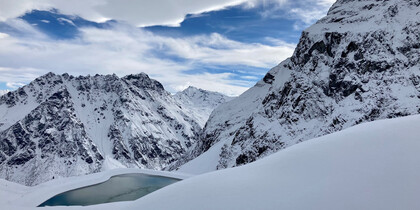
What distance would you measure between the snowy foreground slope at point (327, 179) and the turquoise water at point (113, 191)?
18413 millimetres

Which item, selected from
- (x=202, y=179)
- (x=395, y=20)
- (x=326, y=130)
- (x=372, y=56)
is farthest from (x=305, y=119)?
(x=202, y=179)

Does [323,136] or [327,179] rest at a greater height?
[323,136]

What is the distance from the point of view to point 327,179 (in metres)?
5.39

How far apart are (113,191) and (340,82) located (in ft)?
154

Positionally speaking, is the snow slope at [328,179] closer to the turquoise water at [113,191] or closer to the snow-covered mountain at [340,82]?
the turquoise water at [113,191]

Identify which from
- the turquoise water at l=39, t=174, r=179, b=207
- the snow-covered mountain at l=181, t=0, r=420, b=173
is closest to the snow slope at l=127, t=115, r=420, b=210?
the turquoise water at l=39, t=174, r=179, b=207

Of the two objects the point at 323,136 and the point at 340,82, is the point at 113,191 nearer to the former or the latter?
the point at 323,136

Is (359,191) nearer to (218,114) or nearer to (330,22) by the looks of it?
(330,22)

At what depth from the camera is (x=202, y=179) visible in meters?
6.94

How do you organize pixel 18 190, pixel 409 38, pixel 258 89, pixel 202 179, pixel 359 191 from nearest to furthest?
pixel 359 191 < pixel 202 179 < pixel 18 190 < pixel 409 38 < pixel 258 89

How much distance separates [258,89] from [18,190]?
84.7 meters

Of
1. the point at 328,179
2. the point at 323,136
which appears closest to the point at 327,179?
the point at 328,179

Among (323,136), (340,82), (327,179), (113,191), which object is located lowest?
(113,191)

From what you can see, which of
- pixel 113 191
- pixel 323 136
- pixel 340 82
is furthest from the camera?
pixel 340 82
